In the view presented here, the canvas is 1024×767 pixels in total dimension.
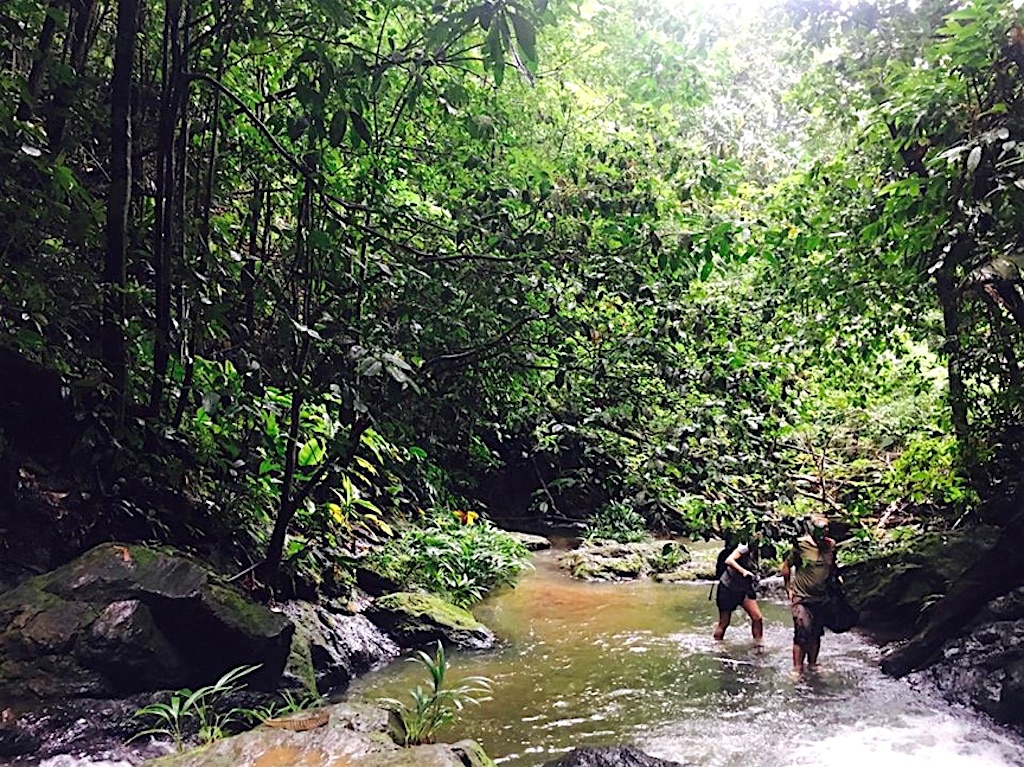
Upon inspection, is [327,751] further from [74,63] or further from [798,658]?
[798,658]

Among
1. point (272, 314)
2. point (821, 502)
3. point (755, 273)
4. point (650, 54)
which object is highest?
point (650, 54)

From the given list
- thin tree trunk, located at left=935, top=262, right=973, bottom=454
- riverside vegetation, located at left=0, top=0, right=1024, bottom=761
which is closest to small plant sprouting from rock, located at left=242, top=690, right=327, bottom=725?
riverside vegetation, located at left=0, top=0, right=1024, bottom=761

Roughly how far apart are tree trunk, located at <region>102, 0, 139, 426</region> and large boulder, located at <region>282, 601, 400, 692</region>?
88.6 inches

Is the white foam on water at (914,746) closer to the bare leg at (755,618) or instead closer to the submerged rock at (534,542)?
the bare leg at (755,618)

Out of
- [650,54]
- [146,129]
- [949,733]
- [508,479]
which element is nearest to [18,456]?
[146,129]

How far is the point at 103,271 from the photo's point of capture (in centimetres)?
500

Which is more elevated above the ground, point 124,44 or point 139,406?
point 124,44

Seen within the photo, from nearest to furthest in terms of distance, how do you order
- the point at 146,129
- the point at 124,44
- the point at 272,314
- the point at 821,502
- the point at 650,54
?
the point at 124,44 → the point at 272,314 → the point at 146,129 → the point at 650,54 → the point at 821,502

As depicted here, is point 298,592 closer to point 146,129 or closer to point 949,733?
point 146,129

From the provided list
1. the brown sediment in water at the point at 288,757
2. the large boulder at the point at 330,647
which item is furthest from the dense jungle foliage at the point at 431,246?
the brown sediment in water at the point at 288,757

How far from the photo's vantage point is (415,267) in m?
5.73

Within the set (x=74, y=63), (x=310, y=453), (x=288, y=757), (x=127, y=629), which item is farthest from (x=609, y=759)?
(x=74, y=63)

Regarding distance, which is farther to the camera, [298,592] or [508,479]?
[508,479]

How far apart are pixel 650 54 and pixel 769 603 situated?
791cm
